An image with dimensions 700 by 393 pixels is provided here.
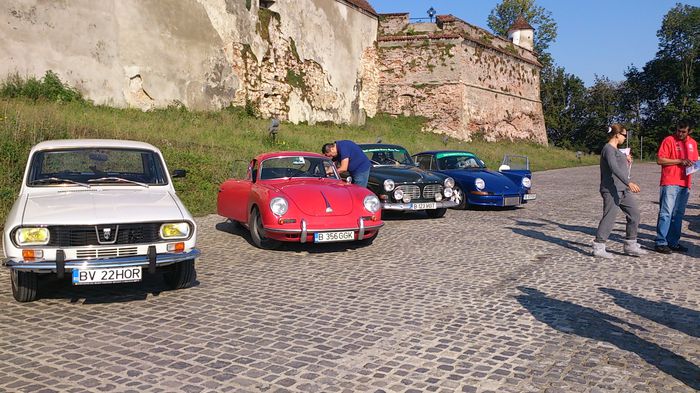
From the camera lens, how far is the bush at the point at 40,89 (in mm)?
15297

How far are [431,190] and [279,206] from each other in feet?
13.8

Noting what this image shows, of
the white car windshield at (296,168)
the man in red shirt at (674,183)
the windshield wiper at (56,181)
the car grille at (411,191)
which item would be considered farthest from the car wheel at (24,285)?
the man in red shirt at (674,183)

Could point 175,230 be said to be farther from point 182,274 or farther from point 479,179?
point 479,179

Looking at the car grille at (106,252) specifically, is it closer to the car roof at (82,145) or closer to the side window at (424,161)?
the car roof at (82,145)

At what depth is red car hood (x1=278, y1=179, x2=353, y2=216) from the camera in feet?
25.3

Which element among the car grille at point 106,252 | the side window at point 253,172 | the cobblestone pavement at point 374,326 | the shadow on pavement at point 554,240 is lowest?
the cobblestone pavement at point 374,326

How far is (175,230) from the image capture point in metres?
5.39

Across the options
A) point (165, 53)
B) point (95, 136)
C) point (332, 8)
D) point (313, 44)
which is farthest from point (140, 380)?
point (332, 8)

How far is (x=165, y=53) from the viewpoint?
64.6 ft

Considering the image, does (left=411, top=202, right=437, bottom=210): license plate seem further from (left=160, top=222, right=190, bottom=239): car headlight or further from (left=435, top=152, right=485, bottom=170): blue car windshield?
(left=160, top=222, right=190, bottom=239): car headlight

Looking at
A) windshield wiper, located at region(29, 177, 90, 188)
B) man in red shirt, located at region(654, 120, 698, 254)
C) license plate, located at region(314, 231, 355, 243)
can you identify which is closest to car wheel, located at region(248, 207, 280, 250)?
license plate, located at region(314, 231, 355, 243)

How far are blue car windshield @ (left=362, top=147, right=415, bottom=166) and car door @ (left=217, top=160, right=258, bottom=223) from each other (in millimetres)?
3954

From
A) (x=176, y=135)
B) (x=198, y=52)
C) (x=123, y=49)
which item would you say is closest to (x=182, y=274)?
(x=176, y=135)

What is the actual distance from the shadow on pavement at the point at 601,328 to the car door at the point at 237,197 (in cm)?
436
